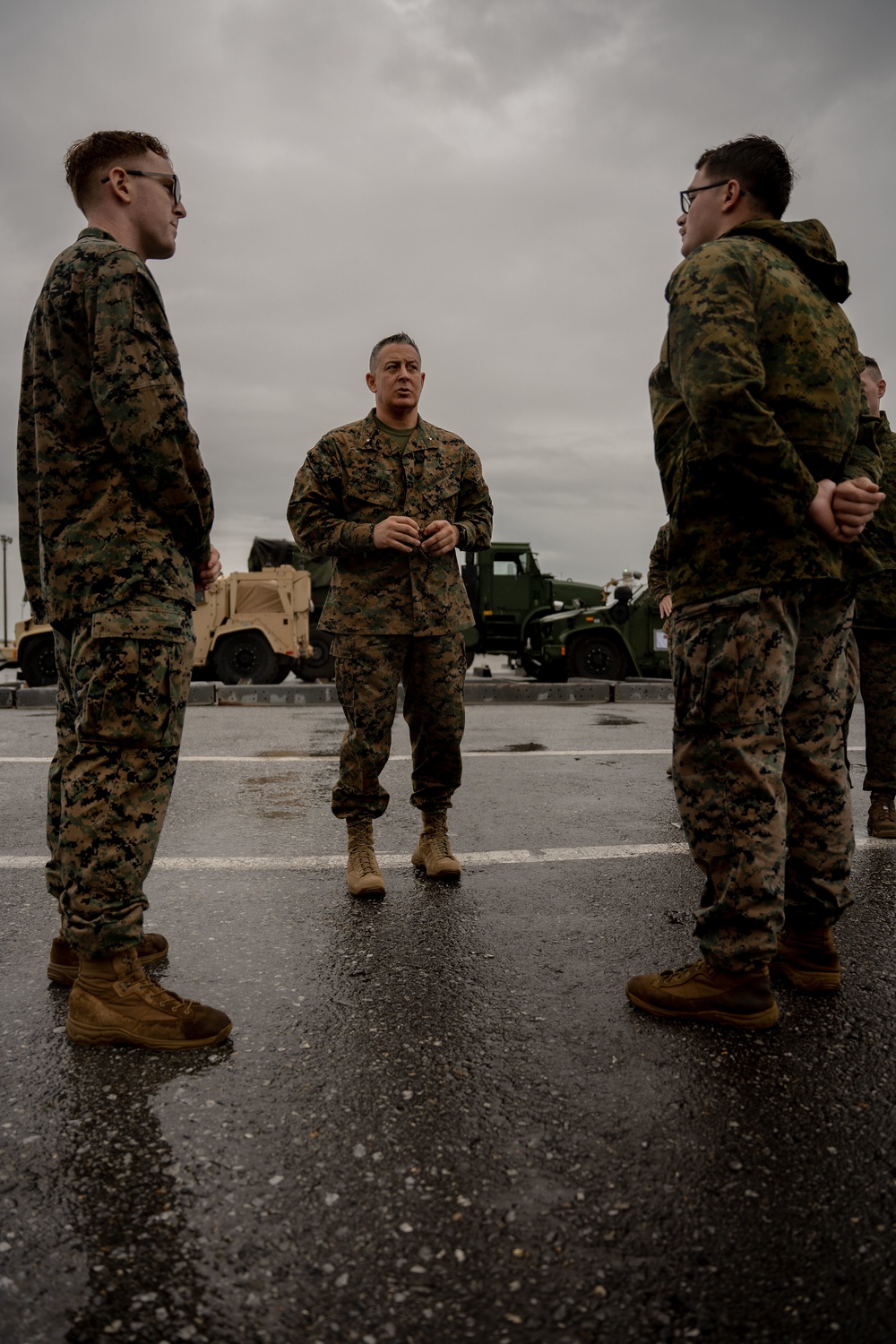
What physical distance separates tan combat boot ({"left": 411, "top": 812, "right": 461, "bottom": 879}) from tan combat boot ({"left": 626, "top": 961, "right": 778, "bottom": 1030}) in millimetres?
1299

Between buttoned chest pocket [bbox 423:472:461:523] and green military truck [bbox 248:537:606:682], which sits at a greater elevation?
green military truck [bbox 248:537:606:682]

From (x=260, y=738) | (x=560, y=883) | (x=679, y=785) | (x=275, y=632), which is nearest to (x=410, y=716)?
(x=560, y=883)

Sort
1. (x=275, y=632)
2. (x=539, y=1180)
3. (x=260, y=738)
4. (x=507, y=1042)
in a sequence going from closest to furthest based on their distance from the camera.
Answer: (x=539, y=1180) → (x=507, y=1042) → (x=260, y=738) → (x=275, y=632)

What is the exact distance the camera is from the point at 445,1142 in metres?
1.69

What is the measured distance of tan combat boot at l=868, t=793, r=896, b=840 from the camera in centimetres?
416

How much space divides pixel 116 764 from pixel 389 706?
4.63ft

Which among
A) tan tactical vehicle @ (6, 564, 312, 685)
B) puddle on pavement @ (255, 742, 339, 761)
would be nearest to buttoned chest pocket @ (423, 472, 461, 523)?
puddle on pavement @ (255, 742, 339, 761)

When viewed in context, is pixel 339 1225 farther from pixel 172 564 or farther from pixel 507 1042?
pixel 172 564

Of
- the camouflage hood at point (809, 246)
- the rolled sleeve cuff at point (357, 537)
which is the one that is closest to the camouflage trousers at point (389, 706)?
the rolled sleeve cuff at point (357, 537)

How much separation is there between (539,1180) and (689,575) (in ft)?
4.28

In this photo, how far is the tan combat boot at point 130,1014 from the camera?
2.08 metres

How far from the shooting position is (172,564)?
7.18ft

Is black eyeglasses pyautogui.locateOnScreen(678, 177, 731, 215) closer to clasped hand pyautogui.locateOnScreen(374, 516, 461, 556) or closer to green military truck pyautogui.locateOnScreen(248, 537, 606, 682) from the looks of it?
clasped hand pyautogui.locateOnScreen(374, 516, 461, 556)

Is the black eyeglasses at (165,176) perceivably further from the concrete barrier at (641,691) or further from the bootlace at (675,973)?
the concrete barrier at (641,691)
